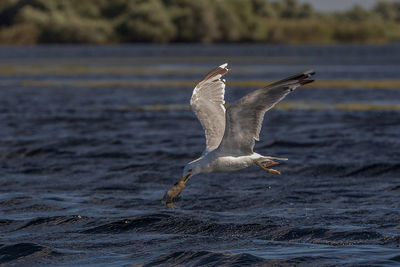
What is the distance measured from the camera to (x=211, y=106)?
45.4 feet

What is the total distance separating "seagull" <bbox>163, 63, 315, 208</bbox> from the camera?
38.7ft

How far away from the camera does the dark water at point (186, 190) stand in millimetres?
12102

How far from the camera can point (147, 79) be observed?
157 feet

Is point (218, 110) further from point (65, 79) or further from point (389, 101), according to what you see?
point (65, 79)

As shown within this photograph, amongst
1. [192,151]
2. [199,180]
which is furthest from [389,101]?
[199,180]

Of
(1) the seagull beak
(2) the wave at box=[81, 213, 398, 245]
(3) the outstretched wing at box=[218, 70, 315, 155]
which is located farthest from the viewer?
(2) the wave at box=[81, 213, 398, 245]

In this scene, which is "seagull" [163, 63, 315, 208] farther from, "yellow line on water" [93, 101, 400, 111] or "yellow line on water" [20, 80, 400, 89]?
"yellow line on water" [20, 80, 400, 89]

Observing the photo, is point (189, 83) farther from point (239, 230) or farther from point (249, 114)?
point (249, 114)

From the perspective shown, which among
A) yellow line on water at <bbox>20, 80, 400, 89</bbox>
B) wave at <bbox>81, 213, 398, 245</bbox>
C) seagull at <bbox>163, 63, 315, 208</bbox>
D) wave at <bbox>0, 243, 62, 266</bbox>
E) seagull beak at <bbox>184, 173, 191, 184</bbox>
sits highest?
seagull at <bbox>163, 63, 315, 208</bbox>

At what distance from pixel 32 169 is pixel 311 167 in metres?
5.88

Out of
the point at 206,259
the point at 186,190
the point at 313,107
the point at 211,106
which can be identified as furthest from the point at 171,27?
the point at 206,259

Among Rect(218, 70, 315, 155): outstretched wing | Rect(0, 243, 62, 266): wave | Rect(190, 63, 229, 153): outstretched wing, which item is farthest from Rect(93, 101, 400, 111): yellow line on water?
Rect(0, 243, 62, 266): wave

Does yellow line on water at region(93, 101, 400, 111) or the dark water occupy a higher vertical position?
yellow line on water at region(93, 101, 400, 111)

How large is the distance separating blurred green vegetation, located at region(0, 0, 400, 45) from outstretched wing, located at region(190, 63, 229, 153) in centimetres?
10303
